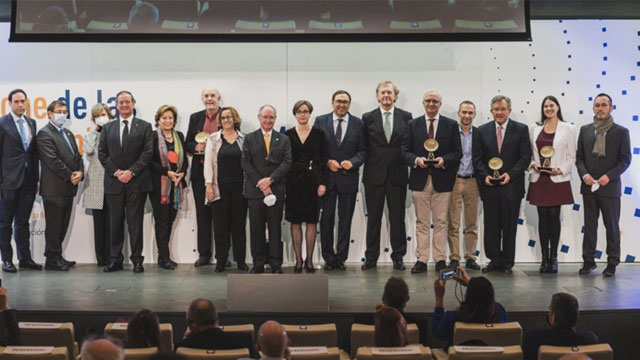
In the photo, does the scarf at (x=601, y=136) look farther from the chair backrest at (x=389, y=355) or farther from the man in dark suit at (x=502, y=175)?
the chair backrest at (x=389, y=355)

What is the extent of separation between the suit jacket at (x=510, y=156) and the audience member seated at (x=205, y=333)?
409 cm

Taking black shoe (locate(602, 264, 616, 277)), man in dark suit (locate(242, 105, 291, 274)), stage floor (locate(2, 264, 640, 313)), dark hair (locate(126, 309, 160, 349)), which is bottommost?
stage floor (locate(2, 264, 640, 313))

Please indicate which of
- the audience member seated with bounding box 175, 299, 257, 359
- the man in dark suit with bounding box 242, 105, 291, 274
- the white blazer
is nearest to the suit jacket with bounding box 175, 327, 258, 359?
the audience member seated with bounding box 175, 299, 257, 359

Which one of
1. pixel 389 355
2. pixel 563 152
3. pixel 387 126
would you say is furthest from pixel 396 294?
pixel 563 152

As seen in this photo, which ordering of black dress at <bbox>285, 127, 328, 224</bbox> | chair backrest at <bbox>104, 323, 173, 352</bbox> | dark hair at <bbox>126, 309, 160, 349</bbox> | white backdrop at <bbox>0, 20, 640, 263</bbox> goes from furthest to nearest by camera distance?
1. white backdrop at <bbox>0, 20, 640, 263</bbox>
2. black dress at <bbox>285, 127, 328, 224</bbox>
3. chair backrest at <bbox>104, 323, 173, 352</bbox>
4. dark hair at <bbox>126, 309, 160, 349</bbox>

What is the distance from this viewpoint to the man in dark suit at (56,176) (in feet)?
24.9

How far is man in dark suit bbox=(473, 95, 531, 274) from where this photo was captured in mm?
7504

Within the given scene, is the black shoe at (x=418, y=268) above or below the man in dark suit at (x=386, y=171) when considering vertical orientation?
below

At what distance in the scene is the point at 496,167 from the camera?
7.41 m

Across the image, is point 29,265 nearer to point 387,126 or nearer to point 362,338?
point 387,126

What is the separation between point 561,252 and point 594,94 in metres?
1.72

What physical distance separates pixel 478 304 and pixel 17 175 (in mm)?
4892

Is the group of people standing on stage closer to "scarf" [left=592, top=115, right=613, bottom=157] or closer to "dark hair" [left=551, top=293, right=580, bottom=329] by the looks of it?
"scarf" [left=592, top=115, right=613, bottom=157]

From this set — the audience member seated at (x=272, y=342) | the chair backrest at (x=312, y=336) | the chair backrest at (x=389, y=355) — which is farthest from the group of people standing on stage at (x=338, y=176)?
the audience member seated at (x=272, y=342)
